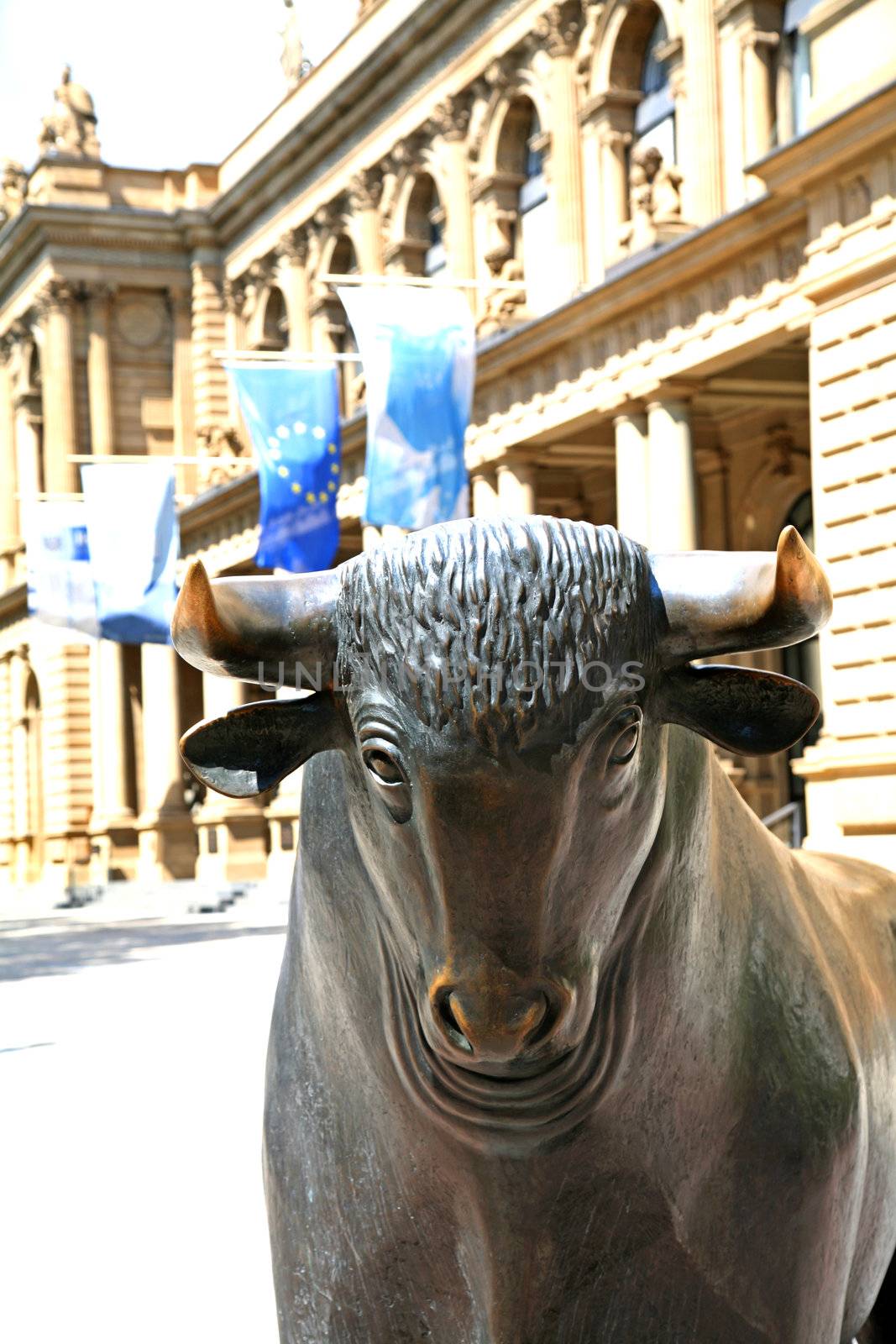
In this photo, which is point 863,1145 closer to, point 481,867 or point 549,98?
point 481,867

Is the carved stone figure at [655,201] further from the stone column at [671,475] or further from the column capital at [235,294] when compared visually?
the column capital at [235,294]

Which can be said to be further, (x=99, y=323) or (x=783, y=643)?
(x=99, y=323)

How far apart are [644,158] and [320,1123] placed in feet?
72.2

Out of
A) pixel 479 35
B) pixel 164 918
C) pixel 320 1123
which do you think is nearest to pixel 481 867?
pixel 320 1123

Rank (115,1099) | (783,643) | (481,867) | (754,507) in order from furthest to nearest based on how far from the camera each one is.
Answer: (754,507) < (115,1099) < (783,643) < (481,867)

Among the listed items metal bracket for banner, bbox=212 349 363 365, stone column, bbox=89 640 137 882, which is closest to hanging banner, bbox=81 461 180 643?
metal bracket for banner, bbox=212 349 363 365

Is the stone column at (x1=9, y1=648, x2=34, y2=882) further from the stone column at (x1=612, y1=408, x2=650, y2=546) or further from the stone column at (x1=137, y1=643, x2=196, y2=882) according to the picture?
the stone column at (x1=612, y1=408, x2=650, y2=546)

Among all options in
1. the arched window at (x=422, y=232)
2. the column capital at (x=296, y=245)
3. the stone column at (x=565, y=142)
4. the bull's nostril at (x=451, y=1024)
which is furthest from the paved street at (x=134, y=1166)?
the column capital at (x=296, y=245)

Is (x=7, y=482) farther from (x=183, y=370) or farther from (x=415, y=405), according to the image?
(x=415, y=405)

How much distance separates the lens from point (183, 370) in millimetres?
46562

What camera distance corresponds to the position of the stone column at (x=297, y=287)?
3981 centimetres

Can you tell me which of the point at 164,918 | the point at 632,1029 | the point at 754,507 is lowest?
the point at 164,918

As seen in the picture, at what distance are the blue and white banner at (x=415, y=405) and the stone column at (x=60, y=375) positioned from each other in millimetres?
28923

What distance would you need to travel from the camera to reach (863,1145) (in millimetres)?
2104
